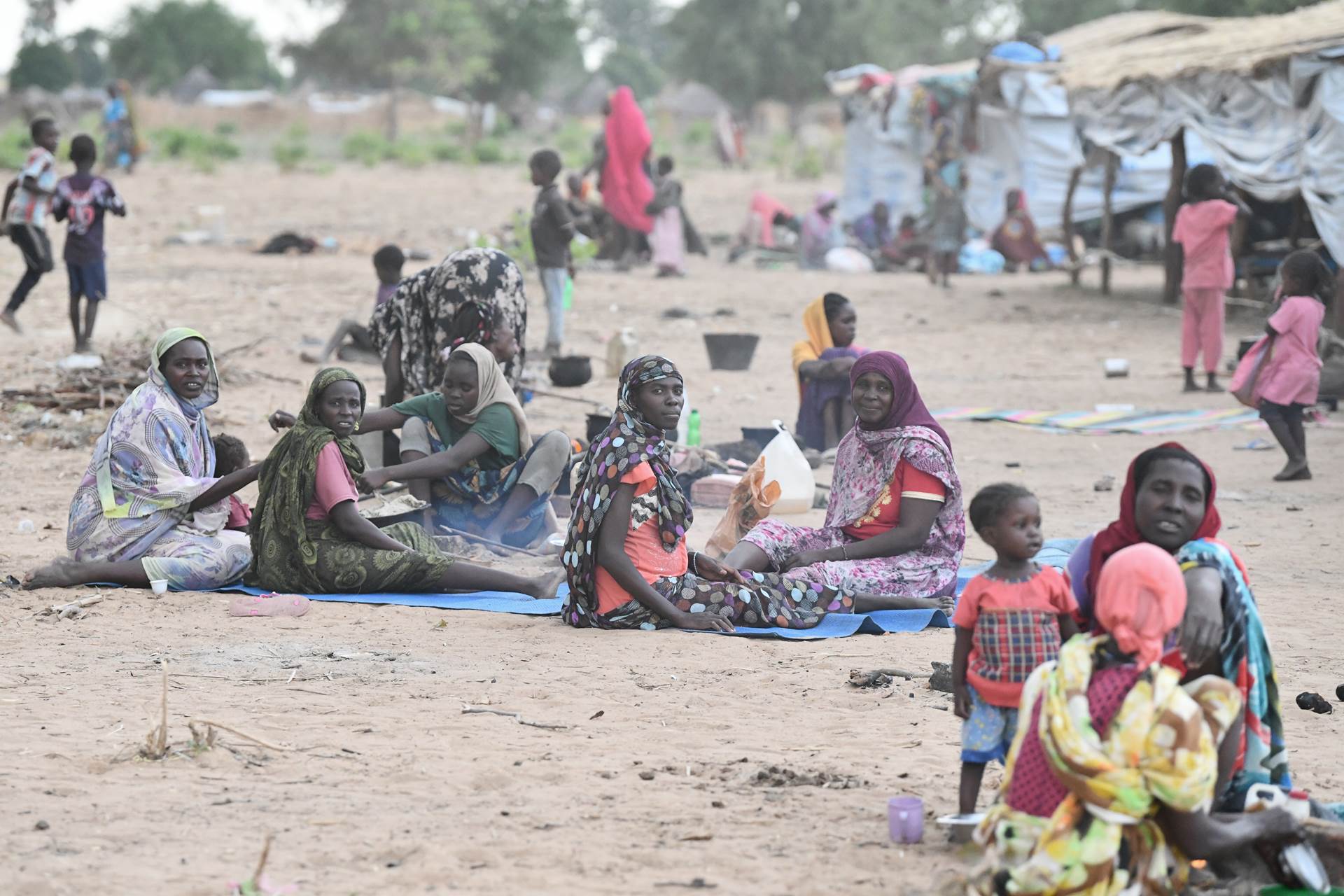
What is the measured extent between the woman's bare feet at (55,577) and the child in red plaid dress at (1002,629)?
379 cm

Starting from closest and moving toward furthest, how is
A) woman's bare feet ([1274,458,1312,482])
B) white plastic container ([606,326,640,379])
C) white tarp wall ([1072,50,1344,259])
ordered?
woman's bare feet ([1274,458,1312,482]) → white plastic container ([606,326,640,379]) → white tarp wall ([1072,50,1344,259])

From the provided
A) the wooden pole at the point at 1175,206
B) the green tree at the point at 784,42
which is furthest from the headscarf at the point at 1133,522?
the green tree at the point at 784,42

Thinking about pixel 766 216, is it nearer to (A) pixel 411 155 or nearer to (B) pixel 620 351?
(B) pixel 620 351

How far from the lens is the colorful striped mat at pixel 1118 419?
33.0ft

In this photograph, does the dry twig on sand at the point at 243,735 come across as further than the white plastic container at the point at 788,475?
No

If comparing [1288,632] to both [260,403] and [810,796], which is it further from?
[260,403]

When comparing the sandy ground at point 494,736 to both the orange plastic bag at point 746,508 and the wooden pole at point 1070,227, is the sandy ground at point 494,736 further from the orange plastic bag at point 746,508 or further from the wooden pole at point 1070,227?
the wooden pole at point 1070,227

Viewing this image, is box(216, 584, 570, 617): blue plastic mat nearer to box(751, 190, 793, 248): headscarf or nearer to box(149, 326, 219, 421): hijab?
box(149, 326, 219, 421): hijab

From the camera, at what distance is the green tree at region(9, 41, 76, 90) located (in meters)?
59.5

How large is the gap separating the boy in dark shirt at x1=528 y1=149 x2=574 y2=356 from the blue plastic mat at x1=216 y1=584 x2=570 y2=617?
6.57 meters

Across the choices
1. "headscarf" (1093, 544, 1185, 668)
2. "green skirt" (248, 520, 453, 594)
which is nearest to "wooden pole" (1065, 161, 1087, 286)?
"green skirt" (248, 520, 453, 594)

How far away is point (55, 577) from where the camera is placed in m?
5.91

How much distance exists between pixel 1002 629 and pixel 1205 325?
28.7 ft

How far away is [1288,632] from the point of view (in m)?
5.47
